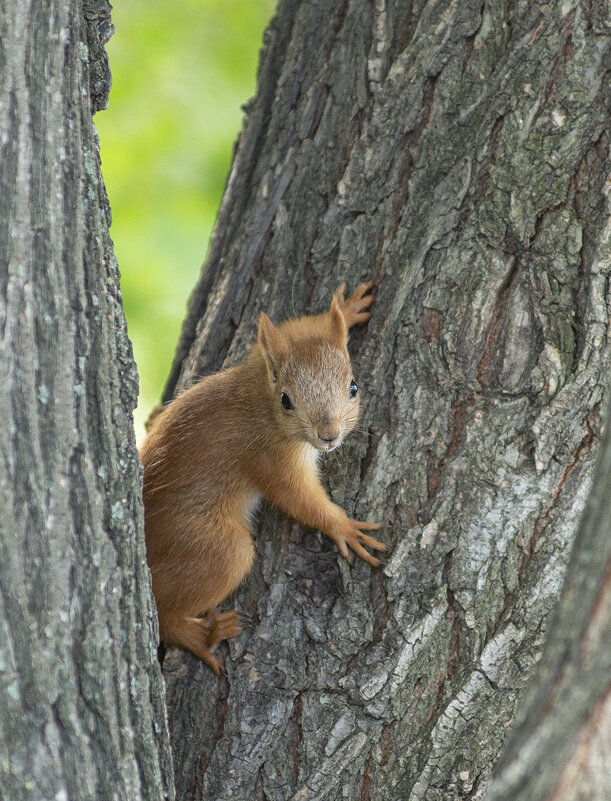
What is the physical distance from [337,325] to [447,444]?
1.91ft

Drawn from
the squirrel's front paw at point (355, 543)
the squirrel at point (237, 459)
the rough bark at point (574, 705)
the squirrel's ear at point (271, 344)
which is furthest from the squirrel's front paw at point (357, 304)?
the rough bark at point (574, 705)

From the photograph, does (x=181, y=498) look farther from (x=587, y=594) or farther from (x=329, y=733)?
(x=587, y=594)

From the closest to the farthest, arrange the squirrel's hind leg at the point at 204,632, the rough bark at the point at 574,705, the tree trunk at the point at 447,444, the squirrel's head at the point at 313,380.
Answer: the rough bark at the point at 574,705
the tree trunk at the point at 447,444
the squirrel's hind leg at the point at 204,632
the squirrel's head at the point at 313,380

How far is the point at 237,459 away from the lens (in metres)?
3.39

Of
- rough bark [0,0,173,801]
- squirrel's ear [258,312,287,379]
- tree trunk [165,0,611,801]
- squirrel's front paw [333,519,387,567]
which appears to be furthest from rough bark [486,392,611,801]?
squirrel's ear [258,312,287,379]

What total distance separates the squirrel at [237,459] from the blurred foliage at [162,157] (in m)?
1.77

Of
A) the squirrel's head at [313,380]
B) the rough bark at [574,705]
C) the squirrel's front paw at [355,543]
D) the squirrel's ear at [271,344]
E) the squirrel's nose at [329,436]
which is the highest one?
the squirrel's ear at [271,344]

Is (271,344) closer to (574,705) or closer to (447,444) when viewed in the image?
(447,444)

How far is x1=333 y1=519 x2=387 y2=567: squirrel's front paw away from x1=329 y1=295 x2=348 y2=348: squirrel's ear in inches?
25.3

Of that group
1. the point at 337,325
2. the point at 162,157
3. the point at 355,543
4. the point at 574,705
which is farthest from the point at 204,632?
the point at 162,157

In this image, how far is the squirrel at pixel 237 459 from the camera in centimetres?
286

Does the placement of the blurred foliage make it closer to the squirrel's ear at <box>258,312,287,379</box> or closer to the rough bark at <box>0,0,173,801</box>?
the squirrel's ear at <box>258,312,287,379</box>

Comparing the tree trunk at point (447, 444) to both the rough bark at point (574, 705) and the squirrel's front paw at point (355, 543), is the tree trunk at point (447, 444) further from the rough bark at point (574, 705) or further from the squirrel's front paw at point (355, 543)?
the rough bark at point (574, 705)

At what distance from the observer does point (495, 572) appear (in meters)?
2.45
